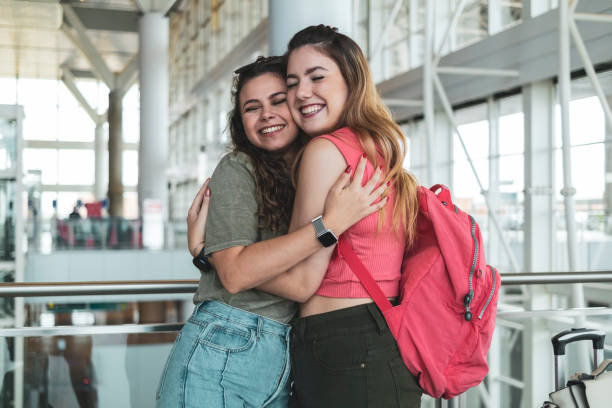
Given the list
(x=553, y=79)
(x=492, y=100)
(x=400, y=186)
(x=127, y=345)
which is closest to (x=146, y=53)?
(x=492, y=100)

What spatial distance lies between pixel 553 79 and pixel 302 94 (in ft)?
33.0

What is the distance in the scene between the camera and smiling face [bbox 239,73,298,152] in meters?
1.76

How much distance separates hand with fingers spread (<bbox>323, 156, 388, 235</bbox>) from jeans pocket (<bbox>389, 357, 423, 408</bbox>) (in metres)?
0.35

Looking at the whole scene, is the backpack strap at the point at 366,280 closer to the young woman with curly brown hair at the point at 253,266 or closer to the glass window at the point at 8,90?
the young woman with curly brown hair at the point at 253,266

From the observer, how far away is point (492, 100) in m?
12.4

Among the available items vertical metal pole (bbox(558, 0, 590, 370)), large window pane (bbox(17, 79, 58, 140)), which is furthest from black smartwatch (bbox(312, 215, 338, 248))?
large window pane (bbox(17, 79, 58, 140))

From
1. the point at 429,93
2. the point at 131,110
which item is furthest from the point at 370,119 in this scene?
the point at 131,110

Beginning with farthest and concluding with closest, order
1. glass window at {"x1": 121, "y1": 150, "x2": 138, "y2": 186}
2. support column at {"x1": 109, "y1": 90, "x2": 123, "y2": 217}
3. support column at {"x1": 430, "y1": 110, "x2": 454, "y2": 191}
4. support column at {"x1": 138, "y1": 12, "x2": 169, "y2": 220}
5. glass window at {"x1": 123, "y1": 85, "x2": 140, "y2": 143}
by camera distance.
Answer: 1. glass window at {"x1": 121, "y1": 150, "x2": 138, "y2": 186}
2. glass window at {"x1": 123, "y1": 85, "x2": 140, "y2": 143}
3. support column at {"x1": 109, "y1": 90, "x2": 123, "y2": 217}
4. support column at {"x1": 138, "y1": 12, "x2": 169, "y2": 220}
5. support column at {"x1": 430, "y1": 110, "x2": 454, "y2": 191}

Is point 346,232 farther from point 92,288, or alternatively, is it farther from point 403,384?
point 92,288

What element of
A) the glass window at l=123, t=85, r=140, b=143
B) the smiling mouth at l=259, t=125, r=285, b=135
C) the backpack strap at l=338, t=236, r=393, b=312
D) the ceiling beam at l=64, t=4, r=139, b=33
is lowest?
the backpack strap at l=338, t=236, r=393, b=312

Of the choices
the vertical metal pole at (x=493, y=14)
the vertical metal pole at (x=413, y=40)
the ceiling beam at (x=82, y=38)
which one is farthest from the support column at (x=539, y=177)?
the ceiling beam at (x=82, y=38)

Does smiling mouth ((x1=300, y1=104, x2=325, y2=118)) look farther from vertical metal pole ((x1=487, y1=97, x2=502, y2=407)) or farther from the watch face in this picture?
vertical metal pole ((x1=487, y1=97, x2=502, y2=407))

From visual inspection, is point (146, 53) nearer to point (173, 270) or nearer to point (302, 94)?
point (173, 270)

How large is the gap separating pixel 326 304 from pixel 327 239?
18 cm
